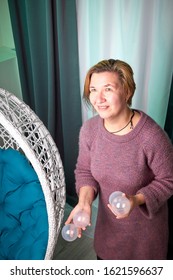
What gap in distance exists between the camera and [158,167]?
111cm

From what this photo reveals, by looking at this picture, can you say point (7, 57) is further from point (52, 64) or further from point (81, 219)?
point (81, 219)

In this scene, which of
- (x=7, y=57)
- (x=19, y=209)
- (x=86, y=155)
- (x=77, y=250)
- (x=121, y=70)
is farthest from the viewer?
(x=7, y=57)

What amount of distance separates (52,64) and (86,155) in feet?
2.42

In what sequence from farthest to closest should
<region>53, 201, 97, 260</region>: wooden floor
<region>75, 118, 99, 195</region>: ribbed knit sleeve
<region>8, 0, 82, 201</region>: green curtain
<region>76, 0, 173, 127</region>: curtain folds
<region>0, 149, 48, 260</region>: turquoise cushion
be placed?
<region>53, 201, 97, 260</region>: wooden floor → <region>8, 0, 82, 201</region>: green curtain → <region>0, 149, 48, 260</region>: turquoise cushion → <region>76, 0, 173, 127</region>: curtain folds → <region>75, 118, 99, 195</region>: ribbed knit sleeve

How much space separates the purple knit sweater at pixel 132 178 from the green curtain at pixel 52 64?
62cm

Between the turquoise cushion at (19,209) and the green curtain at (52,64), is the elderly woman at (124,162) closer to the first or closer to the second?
the turquoise cushion at (19,209)

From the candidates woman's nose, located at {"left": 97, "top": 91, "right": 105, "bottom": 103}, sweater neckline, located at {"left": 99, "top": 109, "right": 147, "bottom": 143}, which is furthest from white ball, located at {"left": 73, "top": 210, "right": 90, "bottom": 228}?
woman's nose, located at {"left": 97, "top": 91, "right": 105, "bottom": 103}

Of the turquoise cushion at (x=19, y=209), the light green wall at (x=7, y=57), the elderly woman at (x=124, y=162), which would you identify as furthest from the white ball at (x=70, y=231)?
the light green wall at (x=7, y=57)

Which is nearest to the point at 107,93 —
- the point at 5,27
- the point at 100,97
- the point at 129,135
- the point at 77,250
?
the point at 100,97

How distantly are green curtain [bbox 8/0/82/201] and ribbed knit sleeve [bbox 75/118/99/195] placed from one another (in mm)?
624

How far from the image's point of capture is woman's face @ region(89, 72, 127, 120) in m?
1.06

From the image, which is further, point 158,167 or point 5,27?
point 5,27

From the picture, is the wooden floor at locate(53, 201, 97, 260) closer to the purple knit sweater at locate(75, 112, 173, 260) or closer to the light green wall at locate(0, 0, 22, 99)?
the purple knit sweater at locate(75, 112, 173, 260)

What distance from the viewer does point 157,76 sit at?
58.5 inches
